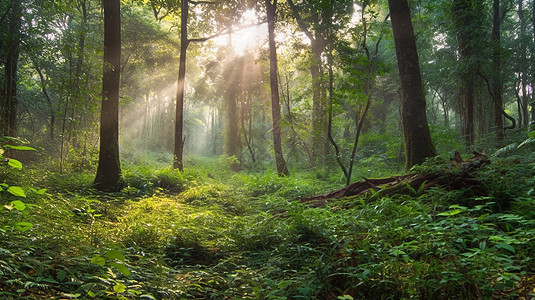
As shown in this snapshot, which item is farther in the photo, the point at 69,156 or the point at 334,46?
the point at 69,156

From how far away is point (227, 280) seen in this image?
2.77 meters

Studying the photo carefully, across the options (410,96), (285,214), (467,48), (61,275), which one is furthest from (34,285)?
(467,48)

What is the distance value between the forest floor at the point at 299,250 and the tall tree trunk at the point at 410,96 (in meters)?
0.99

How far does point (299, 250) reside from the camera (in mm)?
2893

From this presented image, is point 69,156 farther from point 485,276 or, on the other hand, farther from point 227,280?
point 485,276

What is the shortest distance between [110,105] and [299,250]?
22.4ft

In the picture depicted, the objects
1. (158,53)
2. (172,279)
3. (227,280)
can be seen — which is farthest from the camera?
(158,53)

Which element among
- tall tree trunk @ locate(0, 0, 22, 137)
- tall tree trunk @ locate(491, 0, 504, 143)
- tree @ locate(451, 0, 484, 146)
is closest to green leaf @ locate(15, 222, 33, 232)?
tall tree trunk @ locate(0, 0, 22, 137)

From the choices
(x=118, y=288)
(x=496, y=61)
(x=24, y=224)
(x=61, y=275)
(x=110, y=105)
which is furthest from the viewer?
(x=496, y=61)

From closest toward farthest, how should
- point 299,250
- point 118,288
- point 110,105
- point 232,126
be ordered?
point 118,288, point 299,250, point 110,105, point 232,126

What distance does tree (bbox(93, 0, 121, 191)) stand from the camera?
7.23 meters

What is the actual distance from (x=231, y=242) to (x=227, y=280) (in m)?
1.06

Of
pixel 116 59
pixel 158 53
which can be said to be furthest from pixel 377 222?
pixel 158 53

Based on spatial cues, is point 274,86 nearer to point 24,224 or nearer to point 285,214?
point 285,214
